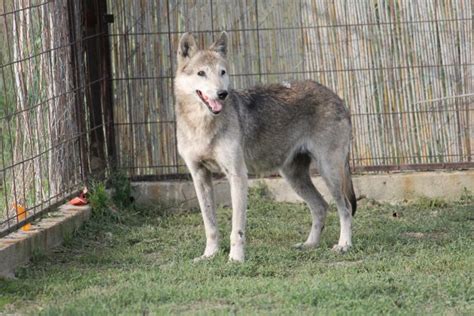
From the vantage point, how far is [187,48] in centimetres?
862

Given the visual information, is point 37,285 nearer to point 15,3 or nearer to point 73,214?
point 73,214

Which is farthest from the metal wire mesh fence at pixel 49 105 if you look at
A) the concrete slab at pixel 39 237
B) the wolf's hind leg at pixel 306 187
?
the wolf's hind leg at pixel 306 187

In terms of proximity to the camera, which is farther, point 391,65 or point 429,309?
point 391,65

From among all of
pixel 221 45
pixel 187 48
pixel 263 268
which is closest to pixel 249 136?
pixel 221 45

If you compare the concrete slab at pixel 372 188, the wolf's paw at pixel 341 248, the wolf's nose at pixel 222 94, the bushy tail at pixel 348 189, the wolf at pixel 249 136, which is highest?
the wolf's nose at pixel 222 94

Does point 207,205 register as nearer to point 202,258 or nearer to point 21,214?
point 202,258

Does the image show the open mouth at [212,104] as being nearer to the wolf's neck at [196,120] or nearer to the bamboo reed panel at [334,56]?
the wolf's neck at [196,120]

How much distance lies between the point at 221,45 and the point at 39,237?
81.9 inches

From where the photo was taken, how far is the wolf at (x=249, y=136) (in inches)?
333

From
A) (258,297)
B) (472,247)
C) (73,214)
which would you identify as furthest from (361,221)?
(258,297)

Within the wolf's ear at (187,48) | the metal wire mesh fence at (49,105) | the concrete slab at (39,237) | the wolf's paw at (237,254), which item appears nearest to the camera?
the concrete slab at (39,237)

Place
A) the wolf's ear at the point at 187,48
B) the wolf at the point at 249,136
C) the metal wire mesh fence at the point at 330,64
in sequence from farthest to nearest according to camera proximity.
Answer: the metal wire mesh fence at the point at 330,64
the wolf's ear at the point at 187,48
the wolf at the point at 249,136

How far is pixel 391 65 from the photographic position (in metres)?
10.9

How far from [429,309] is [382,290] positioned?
0.46 m
